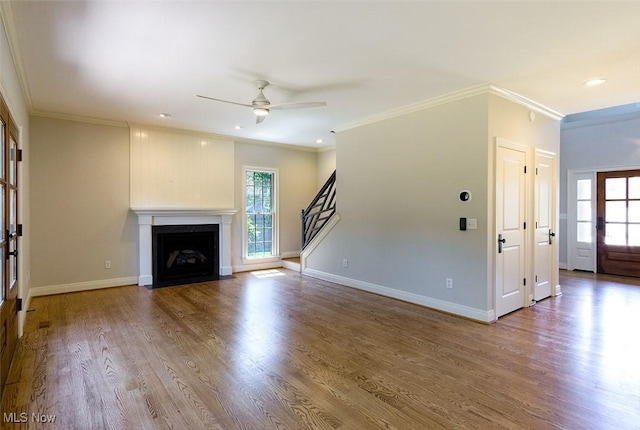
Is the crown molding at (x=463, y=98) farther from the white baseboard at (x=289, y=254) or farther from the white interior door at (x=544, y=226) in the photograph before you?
the white baseboard at (x=289, y=254)

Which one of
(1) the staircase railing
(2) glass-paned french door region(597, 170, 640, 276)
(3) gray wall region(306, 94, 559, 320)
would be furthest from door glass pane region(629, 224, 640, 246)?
(1) the staircase railing

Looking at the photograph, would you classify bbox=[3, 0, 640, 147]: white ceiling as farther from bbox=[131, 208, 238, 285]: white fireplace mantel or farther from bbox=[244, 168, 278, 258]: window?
bbox=[244, 168, 278, 258]: window

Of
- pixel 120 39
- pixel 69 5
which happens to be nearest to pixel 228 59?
pixel 120 39

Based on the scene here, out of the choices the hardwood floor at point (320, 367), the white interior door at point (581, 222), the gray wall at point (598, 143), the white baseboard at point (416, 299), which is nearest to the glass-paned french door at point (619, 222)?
the white interior door at point (581, 222)

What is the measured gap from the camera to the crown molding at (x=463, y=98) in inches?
154

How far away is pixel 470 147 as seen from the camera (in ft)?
13.2

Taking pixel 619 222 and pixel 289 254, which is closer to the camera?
pixel 619 222

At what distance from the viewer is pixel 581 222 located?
703cm

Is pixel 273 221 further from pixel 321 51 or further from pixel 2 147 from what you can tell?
pixel 2 147

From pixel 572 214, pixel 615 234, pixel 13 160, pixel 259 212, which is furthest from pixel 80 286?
pixel 615 234

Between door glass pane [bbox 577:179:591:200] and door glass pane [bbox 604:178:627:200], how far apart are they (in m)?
0.28

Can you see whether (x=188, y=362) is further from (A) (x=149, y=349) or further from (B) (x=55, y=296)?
(B) (x=55, y=296)

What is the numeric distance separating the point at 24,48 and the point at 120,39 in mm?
982

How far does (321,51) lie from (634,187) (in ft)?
22.7
